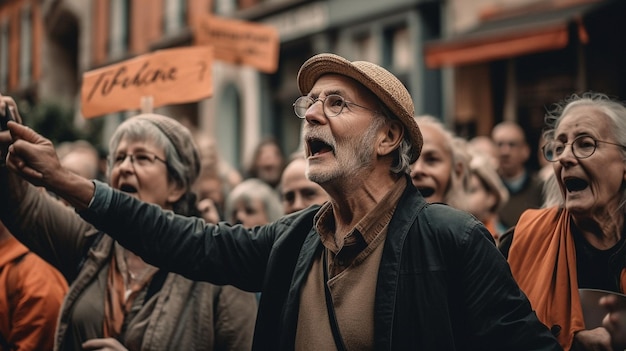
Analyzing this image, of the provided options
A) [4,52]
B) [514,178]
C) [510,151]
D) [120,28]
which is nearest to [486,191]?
[514,178]

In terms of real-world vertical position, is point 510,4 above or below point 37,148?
above

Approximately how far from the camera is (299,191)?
5074mm

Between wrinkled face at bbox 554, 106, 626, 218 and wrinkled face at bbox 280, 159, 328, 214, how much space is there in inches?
Answer: 73.1

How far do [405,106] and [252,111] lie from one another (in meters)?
14.9

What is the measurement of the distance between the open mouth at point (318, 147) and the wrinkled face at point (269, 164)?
5.10 meters

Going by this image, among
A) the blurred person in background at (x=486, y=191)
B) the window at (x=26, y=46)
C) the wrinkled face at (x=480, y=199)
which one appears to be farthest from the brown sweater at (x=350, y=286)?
the window at (x=26, y=46)

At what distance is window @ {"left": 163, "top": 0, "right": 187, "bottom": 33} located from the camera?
21109 mm

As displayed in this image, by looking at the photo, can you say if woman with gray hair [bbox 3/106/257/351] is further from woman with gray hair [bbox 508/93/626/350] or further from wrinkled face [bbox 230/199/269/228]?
wrinkled face [bbox 230/199/269/228]

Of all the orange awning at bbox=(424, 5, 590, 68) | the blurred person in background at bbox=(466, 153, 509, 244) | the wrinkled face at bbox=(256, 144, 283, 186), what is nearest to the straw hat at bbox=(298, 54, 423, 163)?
the blurred person in background at bbox=(466, 153, 509, 244)

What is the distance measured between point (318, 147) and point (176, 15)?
62.3 ft

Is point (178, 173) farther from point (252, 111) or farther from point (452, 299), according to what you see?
point (252, 111)

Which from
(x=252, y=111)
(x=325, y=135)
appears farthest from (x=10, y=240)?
(x=252, y=111)

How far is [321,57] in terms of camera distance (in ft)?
9.85

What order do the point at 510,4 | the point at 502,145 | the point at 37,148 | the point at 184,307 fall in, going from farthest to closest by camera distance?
the point at 510,4, the point at 502,145, the point at 184,307, the point at 37,148
